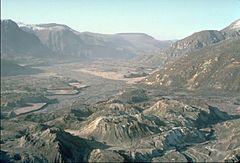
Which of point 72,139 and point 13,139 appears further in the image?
point 13,139

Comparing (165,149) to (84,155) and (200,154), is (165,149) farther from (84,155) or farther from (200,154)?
(84,155)

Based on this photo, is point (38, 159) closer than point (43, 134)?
Yes

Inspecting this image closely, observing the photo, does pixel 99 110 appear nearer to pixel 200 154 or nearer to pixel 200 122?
pixel 200 122

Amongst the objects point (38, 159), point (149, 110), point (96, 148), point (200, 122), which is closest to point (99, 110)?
point (149, 110)

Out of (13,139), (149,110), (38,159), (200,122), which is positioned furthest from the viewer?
(149,110)

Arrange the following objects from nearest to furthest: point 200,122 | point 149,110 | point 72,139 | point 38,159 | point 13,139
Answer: point 38,159
point 72,139
point 13,139
point 200,122
point 149,110

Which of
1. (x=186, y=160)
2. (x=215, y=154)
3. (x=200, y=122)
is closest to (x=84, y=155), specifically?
(x=186, y=160)

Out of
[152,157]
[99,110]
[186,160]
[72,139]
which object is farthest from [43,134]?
[99,110]

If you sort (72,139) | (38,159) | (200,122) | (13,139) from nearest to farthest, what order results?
(38,159) → (72,139) → (13,139) → (200,122)
